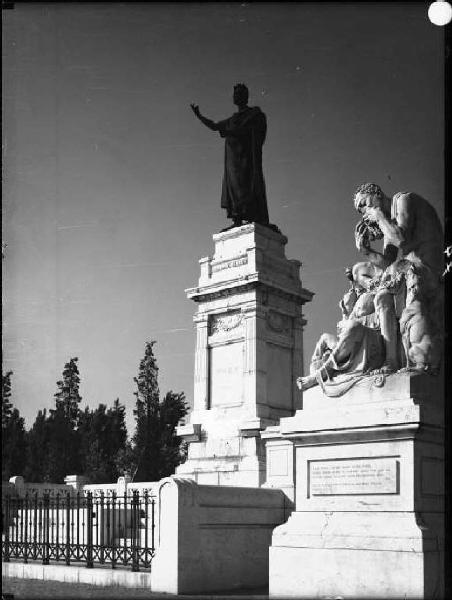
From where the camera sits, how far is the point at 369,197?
38.4 feet

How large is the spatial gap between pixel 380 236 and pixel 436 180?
1971mm

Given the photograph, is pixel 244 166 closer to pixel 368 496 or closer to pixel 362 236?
pixel 362 236

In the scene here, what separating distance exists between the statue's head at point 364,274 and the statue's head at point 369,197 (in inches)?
28.7

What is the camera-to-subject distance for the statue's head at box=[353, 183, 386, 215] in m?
11.7

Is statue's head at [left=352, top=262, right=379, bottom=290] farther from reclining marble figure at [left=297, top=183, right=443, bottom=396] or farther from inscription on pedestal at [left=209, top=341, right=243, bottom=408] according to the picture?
inscription on pedestal at [left=209, top=341, right=243, bottom=408]

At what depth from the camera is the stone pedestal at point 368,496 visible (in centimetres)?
985

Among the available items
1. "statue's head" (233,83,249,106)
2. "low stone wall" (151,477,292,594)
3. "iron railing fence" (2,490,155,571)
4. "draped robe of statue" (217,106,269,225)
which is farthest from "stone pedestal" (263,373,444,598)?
"statue's head" (233,83,249,106)

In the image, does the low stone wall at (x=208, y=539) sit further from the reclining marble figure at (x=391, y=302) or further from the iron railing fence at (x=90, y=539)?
Result: the reclining marble figure at (x=391, y=302)

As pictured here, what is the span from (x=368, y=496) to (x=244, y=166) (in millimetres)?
15311

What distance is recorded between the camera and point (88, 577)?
42.5ft

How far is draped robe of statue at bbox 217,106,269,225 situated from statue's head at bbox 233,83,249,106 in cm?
25

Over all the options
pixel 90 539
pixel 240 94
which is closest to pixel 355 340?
pixel 90 539

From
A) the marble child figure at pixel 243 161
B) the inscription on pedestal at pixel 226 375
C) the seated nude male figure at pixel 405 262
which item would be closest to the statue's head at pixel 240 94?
the marble child figure at pixel 243 161
